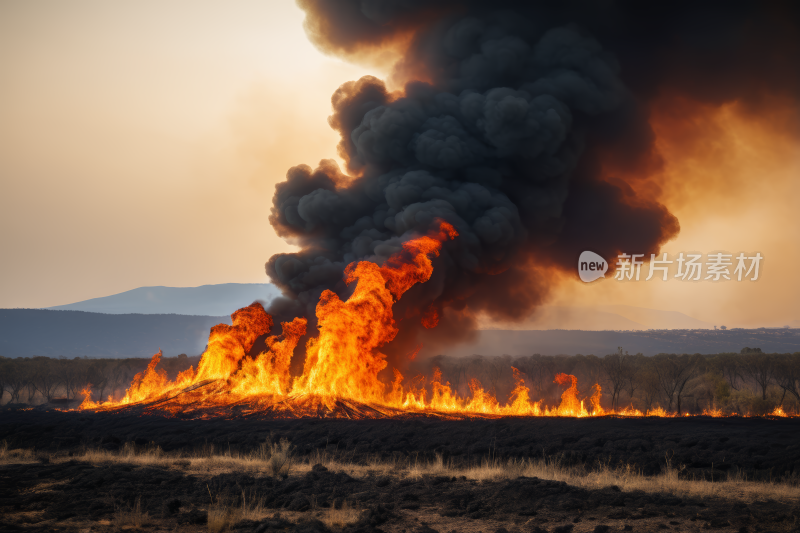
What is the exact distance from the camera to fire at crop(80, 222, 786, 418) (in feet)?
111

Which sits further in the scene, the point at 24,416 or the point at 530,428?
the point at 24,416

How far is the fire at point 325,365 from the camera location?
33844mm

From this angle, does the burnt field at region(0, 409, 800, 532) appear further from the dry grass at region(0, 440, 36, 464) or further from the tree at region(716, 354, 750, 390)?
the tree at region(716, 354, 750, 390)

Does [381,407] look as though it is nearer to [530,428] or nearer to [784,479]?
[530,428]

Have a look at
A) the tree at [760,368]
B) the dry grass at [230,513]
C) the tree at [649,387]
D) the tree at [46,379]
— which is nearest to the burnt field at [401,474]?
the dry grass at [230,513]

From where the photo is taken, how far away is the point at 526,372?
69.6 m

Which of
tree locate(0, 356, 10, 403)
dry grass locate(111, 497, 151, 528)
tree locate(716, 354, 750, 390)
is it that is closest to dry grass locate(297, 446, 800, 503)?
dry grass locate(111, 497, 151, 528)

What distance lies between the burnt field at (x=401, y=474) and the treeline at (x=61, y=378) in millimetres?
35055

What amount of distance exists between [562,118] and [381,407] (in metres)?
25.8

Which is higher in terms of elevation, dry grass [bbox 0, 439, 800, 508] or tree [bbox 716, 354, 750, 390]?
tree [bbox 716, 354, 750, 390]

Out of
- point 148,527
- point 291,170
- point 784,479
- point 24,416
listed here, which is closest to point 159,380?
point 24,416

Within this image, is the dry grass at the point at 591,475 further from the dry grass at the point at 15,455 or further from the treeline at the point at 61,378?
the treeline at the point at 61,378

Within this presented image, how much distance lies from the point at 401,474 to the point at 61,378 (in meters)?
59.6

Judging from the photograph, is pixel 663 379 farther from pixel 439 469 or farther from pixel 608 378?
pixel 439 469
